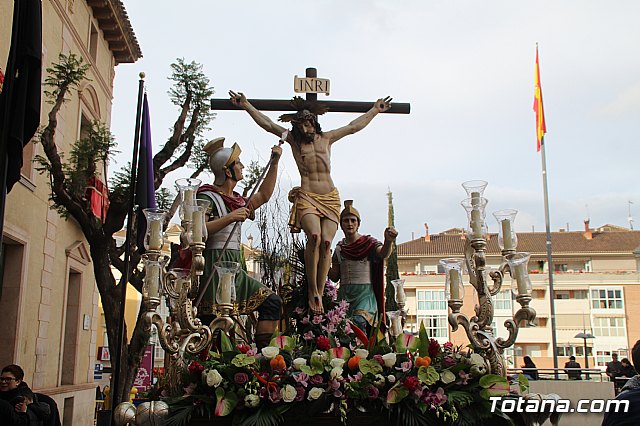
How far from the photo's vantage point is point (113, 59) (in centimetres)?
1945

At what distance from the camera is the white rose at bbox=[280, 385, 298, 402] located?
3693 mm

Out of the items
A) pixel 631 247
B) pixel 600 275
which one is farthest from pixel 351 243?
pixel 631 247

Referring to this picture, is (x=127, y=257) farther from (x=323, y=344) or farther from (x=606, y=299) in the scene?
(x=606, y=299)

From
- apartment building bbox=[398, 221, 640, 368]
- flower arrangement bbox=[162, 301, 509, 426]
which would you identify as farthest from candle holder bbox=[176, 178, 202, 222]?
apartment building bbox=[398, 221, 640, 368]

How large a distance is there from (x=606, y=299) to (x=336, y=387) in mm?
45014

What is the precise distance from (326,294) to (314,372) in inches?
102

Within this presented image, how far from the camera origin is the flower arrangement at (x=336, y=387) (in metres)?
3.73

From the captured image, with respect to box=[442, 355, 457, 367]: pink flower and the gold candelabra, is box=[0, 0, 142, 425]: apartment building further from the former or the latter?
box=[442, 355, 457, 367]: pink flower

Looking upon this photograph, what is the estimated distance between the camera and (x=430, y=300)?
138 feet

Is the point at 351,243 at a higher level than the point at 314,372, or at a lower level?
higher

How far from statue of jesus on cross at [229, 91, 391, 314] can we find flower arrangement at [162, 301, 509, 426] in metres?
2.04

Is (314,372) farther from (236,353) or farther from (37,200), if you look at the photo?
(37,200)

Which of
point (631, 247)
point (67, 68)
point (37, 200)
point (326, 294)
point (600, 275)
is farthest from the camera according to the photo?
point (631, 247)

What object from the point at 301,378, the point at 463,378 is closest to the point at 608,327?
the point at 463,378
